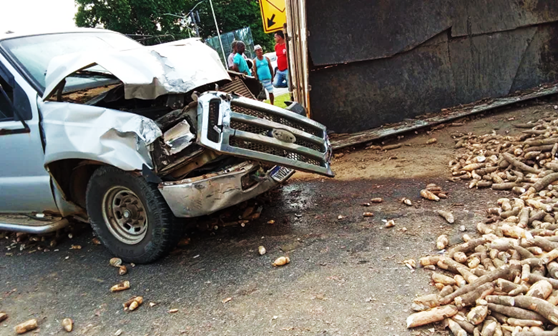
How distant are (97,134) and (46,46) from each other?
1.67m

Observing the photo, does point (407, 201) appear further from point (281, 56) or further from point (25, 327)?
point (281, 56)

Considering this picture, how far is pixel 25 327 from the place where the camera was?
3.30 meters

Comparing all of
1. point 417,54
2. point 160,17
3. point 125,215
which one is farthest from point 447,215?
point 160,17

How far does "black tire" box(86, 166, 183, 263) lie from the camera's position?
12.4 feet

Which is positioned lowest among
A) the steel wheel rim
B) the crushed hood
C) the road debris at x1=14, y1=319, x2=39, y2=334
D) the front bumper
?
the road debris at x1=14, y1=319, x2=39, y2=334

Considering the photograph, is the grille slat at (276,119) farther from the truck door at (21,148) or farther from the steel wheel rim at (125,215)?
the truck door at (21,148)

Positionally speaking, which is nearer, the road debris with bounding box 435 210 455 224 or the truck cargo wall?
the road debris with bounding box 435 210 455 224

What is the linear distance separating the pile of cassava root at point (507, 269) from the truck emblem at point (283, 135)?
1479mm

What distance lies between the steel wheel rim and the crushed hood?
91 centimetres

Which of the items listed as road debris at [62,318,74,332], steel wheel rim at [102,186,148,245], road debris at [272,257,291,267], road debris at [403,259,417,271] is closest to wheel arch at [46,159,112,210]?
steel wheel rim at [102,186,148,245]

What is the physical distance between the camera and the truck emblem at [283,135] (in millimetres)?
3881

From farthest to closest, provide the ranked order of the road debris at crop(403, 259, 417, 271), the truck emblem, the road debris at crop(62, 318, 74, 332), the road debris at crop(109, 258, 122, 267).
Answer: the road debris at crop(109, 258, 122, 267), the truck emblem, the road debris at crop(403, 259, 417, 271), the road debris at crop(62, 318, 74, 332)

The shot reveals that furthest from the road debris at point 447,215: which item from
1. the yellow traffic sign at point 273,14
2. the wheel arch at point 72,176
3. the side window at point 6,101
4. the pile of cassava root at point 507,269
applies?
the yellow traffic sign at point 273,14

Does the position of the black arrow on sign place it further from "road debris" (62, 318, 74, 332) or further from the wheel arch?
"road debris" (62, 318, 74, 332)
